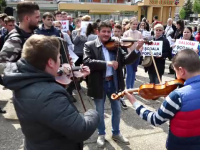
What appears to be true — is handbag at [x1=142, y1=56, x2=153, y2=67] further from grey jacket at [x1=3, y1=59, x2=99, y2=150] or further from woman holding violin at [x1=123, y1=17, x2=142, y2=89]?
grey jacket at [x1=3, y1=59, x2=99, y2=150]

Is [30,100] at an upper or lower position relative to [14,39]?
lower

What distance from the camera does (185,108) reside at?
1645 mm

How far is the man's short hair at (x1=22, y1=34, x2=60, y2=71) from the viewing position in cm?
128

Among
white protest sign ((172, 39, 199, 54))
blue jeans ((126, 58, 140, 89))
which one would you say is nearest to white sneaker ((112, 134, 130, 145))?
blue jeans ((126, 58, 140, 89))

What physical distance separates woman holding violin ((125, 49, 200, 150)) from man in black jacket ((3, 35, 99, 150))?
711mm

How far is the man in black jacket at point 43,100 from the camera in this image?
4.09 feet

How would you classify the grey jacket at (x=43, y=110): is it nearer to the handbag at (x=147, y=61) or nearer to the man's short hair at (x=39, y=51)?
the man's short hair at (x=39, y=51)

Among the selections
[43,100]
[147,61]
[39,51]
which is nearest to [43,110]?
[43,100]

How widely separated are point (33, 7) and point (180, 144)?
2.22 metres

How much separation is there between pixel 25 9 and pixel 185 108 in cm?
210

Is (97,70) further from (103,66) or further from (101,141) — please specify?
(101,141)

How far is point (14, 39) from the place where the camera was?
2.39 meters

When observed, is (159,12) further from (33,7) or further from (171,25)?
(33,7)

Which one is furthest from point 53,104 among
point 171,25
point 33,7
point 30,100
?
point 171,25
